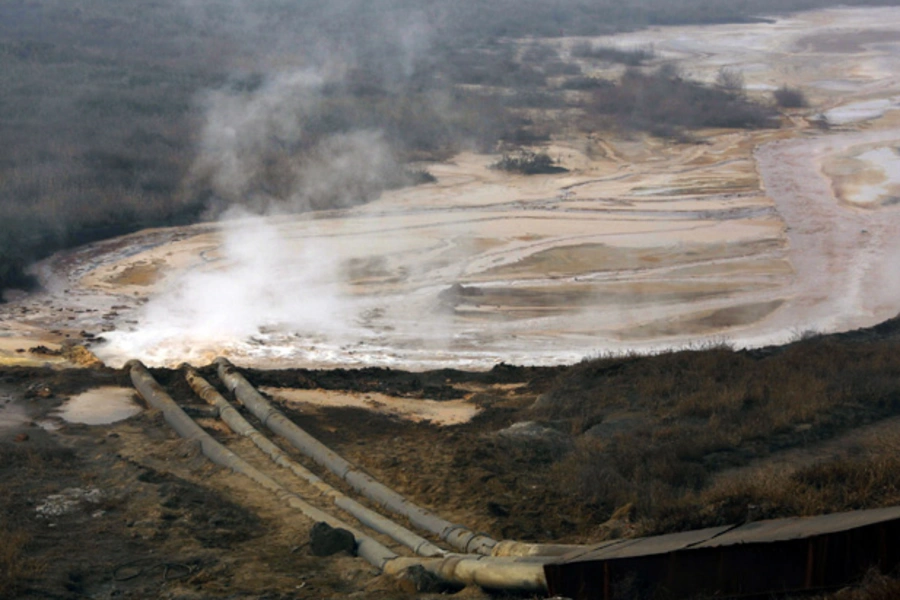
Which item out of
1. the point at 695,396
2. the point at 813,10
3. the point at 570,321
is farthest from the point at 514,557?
the point at 813,10

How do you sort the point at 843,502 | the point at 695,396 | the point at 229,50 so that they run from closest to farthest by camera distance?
the point at 843,502 → the point at 695,396 → the point at 229,50

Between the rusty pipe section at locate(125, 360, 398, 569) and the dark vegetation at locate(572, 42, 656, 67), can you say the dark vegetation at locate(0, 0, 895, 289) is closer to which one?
the dark vegetation at locate(572, 42, 656, 67)

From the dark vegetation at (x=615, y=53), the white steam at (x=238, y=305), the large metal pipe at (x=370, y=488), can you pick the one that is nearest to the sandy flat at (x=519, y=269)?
the white steam at (x=238, y=305)

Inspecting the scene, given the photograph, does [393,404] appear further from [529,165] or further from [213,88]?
[213,88]

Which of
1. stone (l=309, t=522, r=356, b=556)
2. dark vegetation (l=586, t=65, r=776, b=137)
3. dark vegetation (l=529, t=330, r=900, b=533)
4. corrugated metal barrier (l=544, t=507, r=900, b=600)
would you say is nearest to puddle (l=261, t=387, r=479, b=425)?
dark vegetation (l=529, t=330, r=900, b=533)

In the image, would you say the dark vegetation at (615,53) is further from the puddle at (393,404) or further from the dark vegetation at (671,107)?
the puddle at (393,404)

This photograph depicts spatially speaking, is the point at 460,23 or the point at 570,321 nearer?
the point at 570,321

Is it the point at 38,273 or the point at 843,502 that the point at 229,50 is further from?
the point at 843,502
